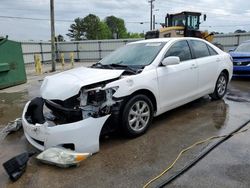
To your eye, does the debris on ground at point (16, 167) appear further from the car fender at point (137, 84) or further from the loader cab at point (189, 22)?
the loader cab at point (189, 22)

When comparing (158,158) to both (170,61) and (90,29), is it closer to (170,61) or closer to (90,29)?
(170,61)

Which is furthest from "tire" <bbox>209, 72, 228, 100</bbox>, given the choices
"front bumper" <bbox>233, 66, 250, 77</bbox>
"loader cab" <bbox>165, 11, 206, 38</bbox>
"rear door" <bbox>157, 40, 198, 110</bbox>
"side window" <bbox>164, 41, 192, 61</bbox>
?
"loader cab" <bbox>165, 11, 206, 38</bbox>

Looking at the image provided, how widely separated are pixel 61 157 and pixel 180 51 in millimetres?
3206

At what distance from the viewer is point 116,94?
4.20m

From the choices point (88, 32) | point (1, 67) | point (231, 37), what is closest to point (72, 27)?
point (88, 32)

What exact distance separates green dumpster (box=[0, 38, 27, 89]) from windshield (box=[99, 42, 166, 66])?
21.1 feet

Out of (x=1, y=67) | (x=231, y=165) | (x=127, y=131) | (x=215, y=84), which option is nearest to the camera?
(x=231, y=165)

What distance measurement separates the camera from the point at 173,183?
3209 mm

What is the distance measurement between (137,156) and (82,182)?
3.03 ft

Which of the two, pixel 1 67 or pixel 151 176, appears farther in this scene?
pixel 1 67

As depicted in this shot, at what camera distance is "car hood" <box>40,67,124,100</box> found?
13.4 feet

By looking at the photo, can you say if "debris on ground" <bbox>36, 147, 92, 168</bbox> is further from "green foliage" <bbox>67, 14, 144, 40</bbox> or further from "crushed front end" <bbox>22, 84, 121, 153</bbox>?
"green foliage" <bbox>67, 14, 144, 40</bbox>

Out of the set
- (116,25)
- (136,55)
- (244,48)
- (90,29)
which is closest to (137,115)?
(136,55)

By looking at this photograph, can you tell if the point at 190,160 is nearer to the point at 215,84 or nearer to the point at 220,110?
the point at 220,110
